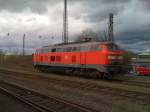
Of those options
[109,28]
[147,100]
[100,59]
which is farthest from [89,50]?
[109,28]

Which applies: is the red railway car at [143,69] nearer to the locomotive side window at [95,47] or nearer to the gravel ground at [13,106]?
the locomotive side window at [95,47]

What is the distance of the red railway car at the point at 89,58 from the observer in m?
23.0

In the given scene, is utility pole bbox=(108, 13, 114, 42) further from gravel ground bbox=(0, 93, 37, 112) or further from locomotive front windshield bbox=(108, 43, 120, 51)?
gravel ground bbox=(0, 93, 37, 112)

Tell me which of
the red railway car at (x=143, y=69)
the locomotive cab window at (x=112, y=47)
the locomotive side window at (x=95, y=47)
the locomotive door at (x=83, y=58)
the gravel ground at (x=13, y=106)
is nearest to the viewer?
the gravel ground at (x=13, y=106)

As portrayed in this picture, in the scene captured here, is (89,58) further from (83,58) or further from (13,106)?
(13,106)

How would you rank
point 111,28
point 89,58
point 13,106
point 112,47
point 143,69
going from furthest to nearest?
1. point 111,28
2. point 143,69
3. point 89,58
4. point 112,47
5. point 13,106

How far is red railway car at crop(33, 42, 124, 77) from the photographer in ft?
75.4

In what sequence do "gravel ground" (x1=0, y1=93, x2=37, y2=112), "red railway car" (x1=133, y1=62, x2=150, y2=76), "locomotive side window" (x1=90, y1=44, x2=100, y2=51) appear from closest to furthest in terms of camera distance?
"gravel ground" (x1=0, y1=93, x2=37, y2=112)
"locomotive side window" (x1=90, y1=44, x2=100, y2=51)
"red railway car" (x1=133, y1=62, x2=150, y2=76)

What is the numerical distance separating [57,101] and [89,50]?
12.5 meters

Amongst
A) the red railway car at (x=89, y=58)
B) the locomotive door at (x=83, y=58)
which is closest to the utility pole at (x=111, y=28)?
the red railway car at (x=89, y=58)

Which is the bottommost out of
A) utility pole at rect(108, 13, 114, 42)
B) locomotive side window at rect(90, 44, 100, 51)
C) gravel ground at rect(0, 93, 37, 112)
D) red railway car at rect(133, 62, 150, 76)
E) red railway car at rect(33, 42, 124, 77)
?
gravel ground at rect(0, 93, 37, 112)

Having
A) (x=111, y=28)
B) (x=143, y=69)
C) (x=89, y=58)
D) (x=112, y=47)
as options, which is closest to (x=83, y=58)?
(x=89, y=58)

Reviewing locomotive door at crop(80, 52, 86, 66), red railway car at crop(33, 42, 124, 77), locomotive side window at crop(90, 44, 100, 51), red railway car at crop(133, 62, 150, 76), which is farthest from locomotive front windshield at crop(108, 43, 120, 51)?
red railway car at crop(133, 62, 150, 76)

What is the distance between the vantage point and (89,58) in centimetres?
2447
